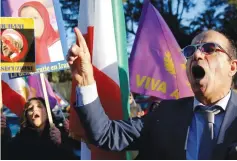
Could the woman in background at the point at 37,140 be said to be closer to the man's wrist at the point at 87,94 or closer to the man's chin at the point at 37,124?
the man's chin at the point at 37,124

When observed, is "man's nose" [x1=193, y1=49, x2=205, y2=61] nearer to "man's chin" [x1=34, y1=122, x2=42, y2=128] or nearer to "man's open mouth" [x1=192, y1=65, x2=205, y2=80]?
"man's open mouth" [x1=192, y1=65, x2=205, y2=80]

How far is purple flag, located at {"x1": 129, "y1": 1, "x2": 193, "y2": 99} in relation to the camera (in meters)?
3.40

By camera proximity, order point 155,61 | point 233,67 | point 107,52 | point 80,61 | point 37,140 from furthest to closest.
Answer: point 37,140, point 155,61, point 107,52, point 233,67, point 80,61

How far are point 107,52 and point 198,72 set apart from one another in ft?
2.83

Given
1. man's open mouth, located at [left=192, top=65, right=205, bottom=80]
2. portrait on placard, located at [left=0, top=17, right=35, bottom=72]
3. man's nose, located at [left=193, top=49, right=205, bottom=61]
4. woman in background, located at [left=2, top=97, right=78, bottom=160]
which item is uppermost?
portrait on placard, located at [left=0, top=17, right=35, bottom=72]

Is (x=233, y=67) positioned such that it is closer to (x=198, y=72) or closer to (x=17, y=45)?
(x=198, y=72)

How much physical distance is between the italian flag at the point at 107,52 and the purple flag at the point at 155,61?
70 cm

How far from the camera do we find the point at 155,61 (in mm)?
3496

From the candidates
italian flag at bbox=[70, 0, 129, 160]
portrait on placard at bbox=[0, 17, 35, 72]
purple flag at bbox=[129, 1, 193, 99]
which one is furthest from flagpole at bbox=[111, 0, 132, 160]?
purple flag at bbox=[129, 1, 193, 99]

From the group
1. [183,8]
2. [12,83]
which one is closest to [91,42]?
[12,83]

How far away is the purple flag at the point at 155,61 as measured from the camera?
3.40 m

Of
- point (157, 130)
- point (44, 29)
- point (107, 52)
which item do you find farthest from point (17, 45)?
point (157, 130)

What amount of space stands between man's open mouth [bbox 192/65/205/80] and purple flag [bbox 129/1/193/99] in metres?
1.37

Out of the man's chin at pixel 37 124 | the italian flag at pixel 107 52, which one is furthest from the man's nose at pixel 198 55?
the man's chin at pixel 37 124
